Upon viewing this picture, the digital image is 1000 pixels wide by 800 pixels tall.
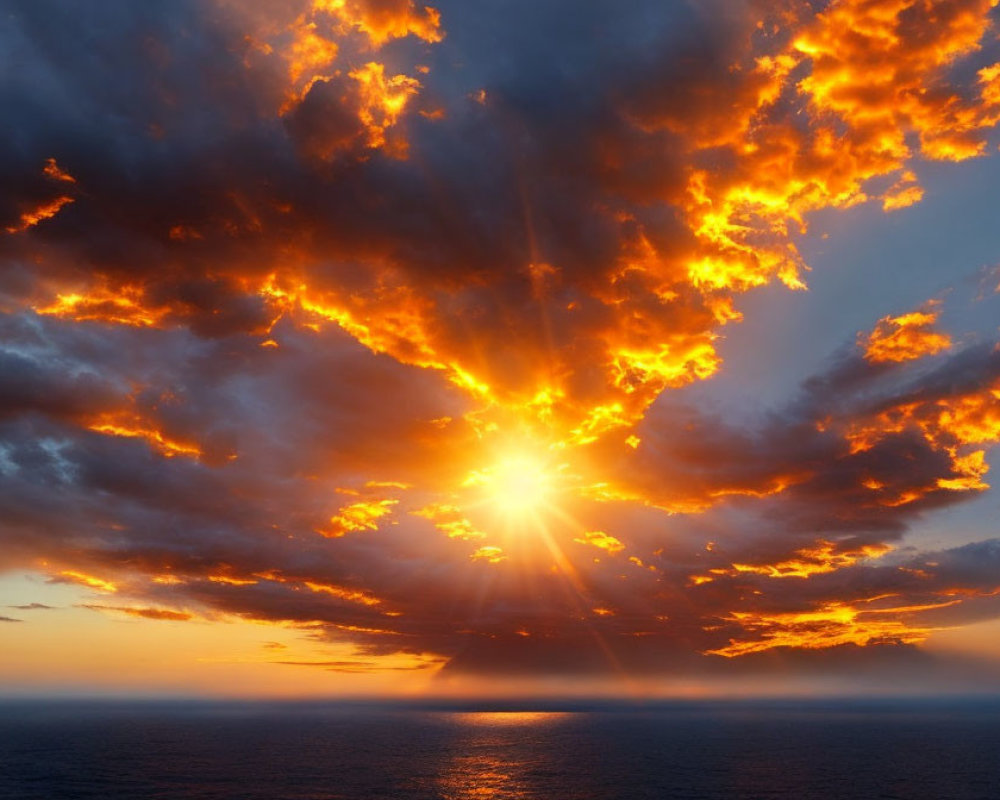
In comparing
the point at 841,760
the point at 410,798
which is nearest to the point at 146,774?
the point at 410,798

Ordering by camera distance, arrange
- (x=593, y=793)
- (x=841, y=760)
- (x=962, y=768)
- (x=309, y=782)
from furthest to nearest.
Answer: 1. (x=841, y=760)
2. (x=962, y=768)
3. (x=309, y=782)
4. (x=593, y=793)

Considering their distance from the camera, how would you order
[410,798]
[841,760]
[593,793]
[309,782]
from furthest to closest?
[841,760] → [309,782] → [593,793] → [410,798]

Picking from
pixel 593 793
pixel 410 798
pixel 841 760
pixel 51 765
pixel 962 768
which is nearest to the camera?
pixel 410 798

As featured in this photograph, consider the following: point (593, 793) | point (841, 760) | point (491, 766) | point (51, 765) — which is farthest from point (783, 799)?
point (51, 765)

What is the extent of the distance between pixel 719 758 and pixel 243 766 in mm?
128423

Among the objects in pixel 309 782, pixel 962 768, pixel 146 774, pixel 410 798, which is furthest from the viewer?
pixel 962 768

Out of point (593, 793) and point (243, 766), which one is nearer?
point (593, 793)

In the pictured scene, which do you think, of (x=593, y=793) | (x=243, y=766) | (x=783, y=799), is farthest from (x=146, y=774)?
(x=783, y=799)

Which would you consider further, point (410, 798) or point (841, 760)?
point (841, 760)

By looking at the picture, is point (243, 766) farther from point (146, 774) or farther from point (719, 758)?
point (719, 758)

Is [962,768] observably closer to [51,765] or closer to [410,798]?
[410,798]

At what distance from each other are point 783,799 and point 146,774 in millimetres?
130518

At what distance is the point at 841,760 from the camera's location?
17838 cm

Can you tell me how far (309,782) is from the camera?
126625 mm
